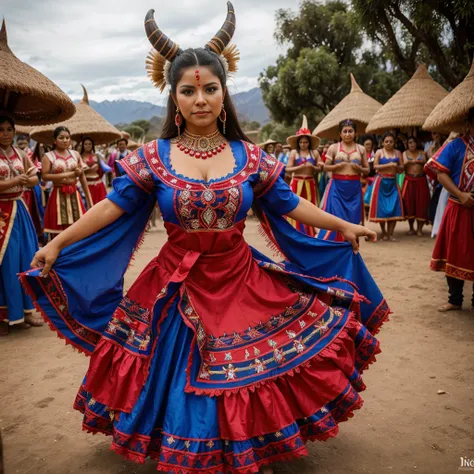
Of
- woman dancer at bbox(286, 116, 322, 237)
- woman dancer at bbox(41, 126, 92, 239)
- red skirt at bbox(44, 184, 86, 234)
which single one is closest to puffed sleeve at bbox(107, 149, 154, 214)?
woman dancer at bbox(41, 126, 92, 239)

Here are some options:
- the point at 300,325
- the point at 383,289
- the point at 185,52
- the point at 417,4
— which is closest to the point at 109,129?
the point at 383,289

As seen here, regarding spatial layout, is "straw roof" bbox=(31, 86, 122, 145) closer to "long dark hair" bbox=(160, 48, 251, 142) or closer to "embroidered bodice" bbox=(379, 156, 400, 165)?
"embroidered bodice" bbox=(379, 156, 400, 165)

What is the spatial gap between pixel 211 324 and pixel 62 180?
471 cm

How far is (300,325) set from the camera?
244 cm

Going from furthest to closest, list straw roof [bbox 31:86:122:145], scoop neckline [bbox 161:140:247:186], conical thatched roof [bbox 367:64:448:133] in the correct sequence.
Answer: conical thatched roof [bbox 367:64:448:133] < straw roof [bbox 31:86:122:145] < scoop neckline [bbox 161:140:247:186]

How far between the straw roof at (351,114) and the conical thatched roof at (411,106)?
1361 mm

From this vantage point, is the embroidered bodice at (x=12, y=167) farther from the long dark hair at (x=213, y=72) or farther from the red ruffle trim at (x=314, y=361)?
the red ruffle trim at (x=314, y=361)

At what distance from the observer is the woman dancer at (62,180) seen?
634cm

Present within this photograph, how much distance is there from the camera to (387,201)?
9.64 meters

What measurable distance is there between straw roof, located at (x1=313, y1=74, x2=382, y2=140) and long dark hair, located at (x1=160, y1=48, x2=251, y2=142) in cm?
909

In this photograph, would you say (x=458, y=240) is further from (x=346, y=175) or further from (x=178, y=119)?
(x=178, y=119)

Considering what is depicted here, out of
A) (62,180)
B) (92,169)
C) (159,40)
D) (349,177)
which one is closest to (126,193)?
(159,40)

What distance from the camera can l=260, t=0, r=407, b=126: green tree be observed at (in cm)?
2158

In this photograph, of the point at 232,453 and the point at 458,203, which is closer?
the point at 232,453
